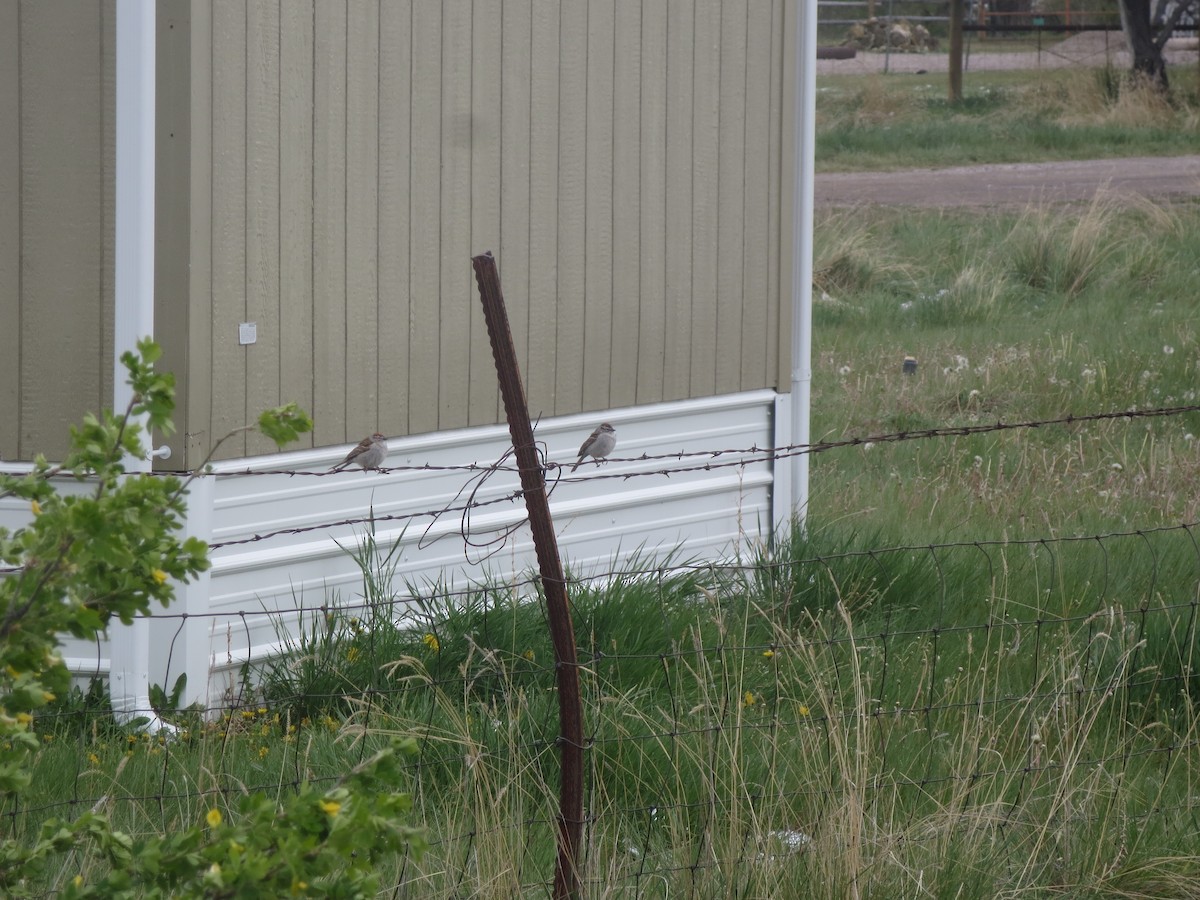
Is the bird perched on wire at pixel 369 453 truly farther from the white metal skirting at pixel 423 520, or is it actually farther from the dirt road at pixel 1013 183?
the dirt road at pixel 1013 183

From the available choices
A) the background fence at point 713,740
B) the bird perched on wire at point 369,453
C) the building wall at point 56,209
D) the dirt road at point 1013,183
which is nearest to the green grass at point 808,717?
the background fence at point 713,740

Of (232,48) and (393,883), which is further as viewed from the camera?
(232,48)

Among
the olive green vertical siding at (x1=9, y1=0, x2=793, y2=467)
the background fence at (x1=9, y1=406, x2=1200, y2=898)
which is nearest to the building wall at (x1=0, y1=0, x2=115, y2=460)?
the olive green vertical siding at (x1=9, y1=0, x2=793, y2=467)

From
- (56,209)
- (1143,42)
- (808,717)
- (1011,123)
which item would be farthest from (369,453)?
(1143,42)

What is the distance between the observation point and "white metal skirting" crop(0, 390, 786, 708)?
544 centimetres

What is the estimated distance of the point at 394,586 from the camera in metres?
6.02

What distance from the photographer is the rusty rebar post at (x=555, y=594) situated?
3.54 meters

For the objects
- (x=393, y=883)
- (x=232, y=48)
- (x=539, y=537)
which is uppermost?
(x=232, y=48)

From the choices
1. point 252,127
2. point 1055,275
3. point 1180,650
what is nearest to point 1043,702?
point 1180,650

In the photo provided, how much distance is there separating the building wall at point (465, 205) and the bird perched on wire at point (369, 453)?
180 mm

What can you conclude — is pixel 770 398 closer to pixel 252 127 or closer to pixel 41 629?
pixel 252 127

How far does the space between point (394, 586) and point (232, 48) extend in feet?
6.42

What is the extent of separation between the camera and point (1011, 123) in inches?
1096

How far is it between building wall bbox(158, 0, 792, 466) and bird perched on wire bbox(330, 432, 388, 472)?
180 mm
